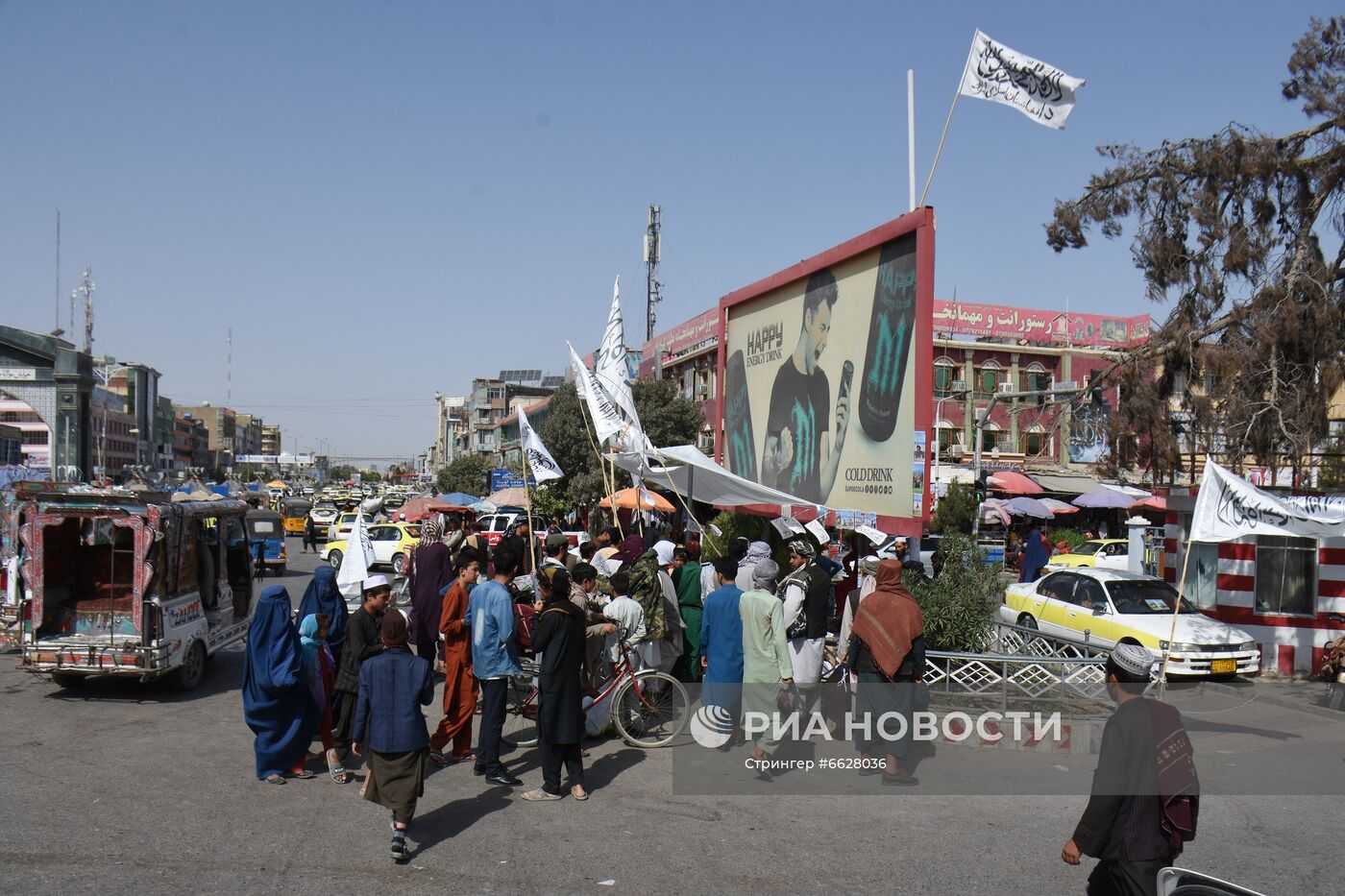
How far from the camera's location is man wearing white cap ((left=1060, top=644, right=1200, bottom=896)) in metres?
4.06

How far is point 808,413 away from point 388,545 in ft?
59.9

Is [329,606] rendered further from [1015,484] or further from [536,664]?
[1015,484]

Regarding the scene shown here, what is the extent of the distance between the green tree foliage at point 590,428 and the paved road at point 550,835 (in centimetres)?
3075

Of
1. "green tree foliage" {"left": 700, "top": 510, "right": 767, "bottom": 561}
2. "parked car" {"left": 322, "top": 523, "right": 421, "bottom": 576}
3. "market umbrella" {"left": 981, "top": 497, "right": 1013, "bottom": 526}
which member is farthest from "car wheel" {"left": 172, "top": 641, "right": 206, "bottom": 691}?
"market umbrella" {"left": 981, "top": 497, "right": 1013, "bottom": 526}

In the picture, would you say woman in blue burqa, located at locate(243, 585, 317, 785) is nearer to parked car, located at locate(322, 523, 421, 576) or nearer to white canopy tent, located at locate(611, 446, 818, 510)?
white canopy tent, located at locate(611, 446, 818, 510)

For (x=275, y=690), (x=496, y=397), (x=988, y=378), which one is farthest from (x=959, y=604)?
(x=496, y=397)

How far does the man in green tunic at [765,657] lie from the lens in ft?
26.0

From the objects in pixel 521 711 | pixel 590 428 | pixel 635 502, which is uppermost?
pixel 590 428

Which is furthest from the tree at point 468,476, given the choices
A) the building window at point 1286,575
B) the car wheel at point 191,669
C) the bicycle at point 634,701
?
the bicycle at point 634,701

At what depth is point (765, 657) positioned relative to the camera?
8.01m

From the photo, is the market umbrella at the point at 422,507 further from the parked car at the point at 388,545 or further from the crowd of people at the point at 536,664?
the crowd of people at the point at 536,664

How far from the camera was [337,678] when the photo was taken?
774cm

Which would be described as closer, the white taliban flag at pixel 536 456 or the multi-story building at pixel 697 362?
the white taliban flag at pixel 536 456

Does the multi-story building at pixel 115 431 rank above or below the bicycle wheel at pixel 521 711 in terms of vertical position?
above
